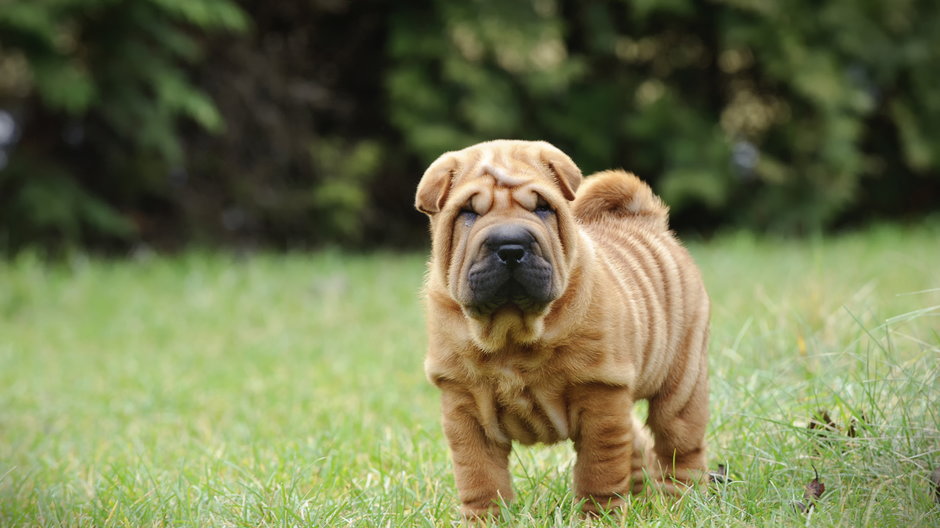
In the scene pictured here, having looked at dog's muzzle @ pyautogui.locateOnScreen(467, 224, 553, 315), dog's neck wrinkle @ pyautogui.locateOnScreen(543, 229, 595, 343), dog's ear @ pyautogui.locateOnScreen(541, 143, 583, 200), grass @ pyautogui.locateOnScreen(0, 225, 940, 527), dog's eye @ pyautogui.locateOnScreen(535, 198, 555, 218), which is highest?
dog's ear @ pyautogui.locateOnScreen(541, 143, 583, 200)

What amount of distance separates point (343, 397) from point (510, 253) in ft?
9.24

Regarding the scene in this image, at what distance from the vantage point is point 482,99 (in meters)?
9.76

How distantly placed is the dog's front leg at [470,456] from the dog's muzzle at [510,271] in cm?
39

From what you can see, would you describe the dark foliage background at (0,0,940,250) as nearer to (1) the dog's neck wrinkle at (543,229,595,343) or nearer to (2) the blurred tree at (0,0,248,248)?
(2) the blurred tree at (0,0,248,248)

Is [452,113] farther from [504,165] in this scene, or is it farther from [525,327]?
[525,327]

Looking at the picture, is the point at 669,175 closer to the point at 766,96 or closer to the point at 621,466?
the point at 766,96

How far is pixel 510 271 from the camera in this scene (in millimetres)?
2777

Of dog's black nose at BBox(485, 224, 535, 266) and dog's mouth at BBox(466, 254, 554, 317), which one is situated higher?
dog's black nose at BBox(485, 224, 535, 266)


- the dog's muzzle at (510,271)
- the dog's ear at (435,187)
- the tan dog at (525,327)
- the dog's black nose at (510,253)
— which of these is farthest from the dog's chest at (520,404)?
the dog's ear at (435,187)

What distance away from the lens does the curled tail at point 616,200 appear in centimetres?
372

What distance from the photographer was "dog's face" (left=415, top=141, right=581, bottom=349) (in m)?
2.79

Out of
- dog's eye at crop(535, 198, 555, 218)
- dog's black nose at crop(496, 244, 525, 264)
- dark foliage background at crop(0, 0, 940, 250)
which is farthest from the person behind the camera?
dark foliage background at crop(0, 0, 940, 250)

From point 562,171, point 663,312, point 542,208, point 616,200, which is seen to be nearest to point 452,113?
point 616,200

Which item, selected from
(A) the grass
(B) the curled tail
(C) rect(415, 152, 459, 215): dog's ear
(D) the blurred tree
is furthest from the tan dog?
(D) the blurred tree
